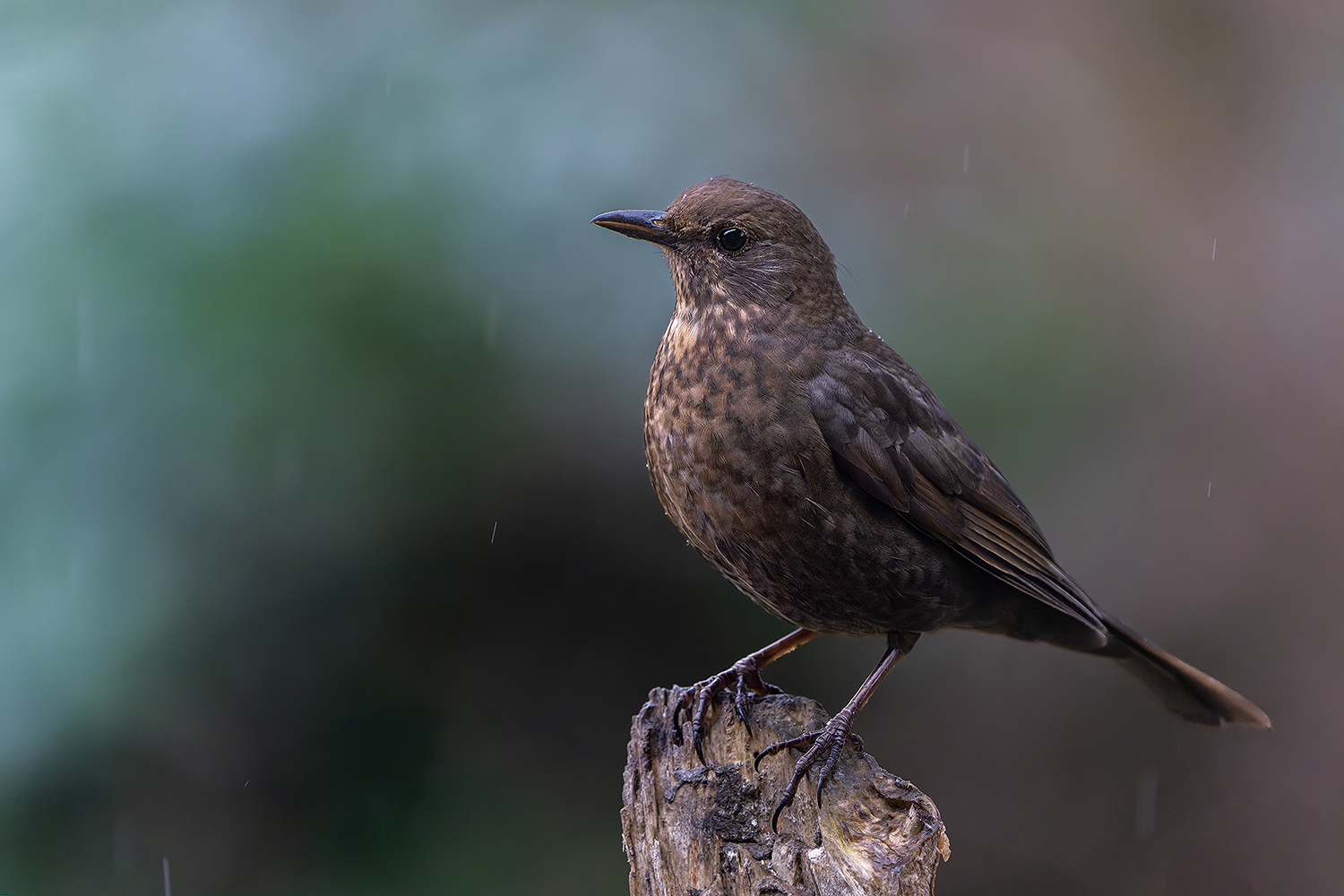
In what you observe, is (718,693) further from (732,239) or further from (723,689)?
(732,239)

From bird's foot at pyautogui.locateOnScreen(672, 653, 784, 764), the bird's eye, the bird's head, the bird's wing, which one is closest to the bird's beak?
the bird's head

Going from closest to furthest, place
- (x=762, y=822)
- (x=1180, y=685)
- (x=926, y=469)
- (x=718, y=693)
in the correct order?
(x=762, y=822) < (x=926, y=469) < (x=718, y=693) < (x=1180, y=685)

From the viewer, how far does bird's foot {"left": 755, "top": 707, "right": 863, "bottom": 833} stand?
2605mm

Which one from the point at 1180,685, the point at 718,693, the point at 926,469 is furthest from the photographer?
the point at 1180,685

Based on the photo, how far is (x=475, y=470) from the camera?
4.34m

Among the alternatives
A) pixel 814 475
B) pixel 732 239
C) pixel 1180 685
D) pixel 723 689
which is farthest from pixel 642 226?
pixel 1180 685

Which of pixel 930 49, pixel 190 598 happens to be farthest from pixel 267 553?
pixel 930 49

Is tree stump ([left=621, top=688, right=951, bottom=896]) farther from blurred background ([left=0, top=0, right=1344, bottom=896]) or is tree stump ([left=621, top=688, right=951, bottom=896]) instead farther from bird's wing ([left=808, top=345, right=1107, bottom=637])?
blurred background ([left=0, top=0, right=1344, bottom=896])

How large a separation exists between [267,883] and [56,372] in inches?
91.2

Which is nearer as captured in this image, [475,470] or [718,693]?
[718,693]

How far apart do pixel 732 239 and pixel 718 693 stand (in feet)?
4.63

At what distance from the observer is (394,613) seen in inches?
168

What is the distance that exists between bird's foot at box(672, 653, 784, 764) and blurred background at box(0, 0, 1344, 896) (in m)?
1.39

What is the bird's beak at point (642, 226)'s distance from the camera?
9.86 feet
